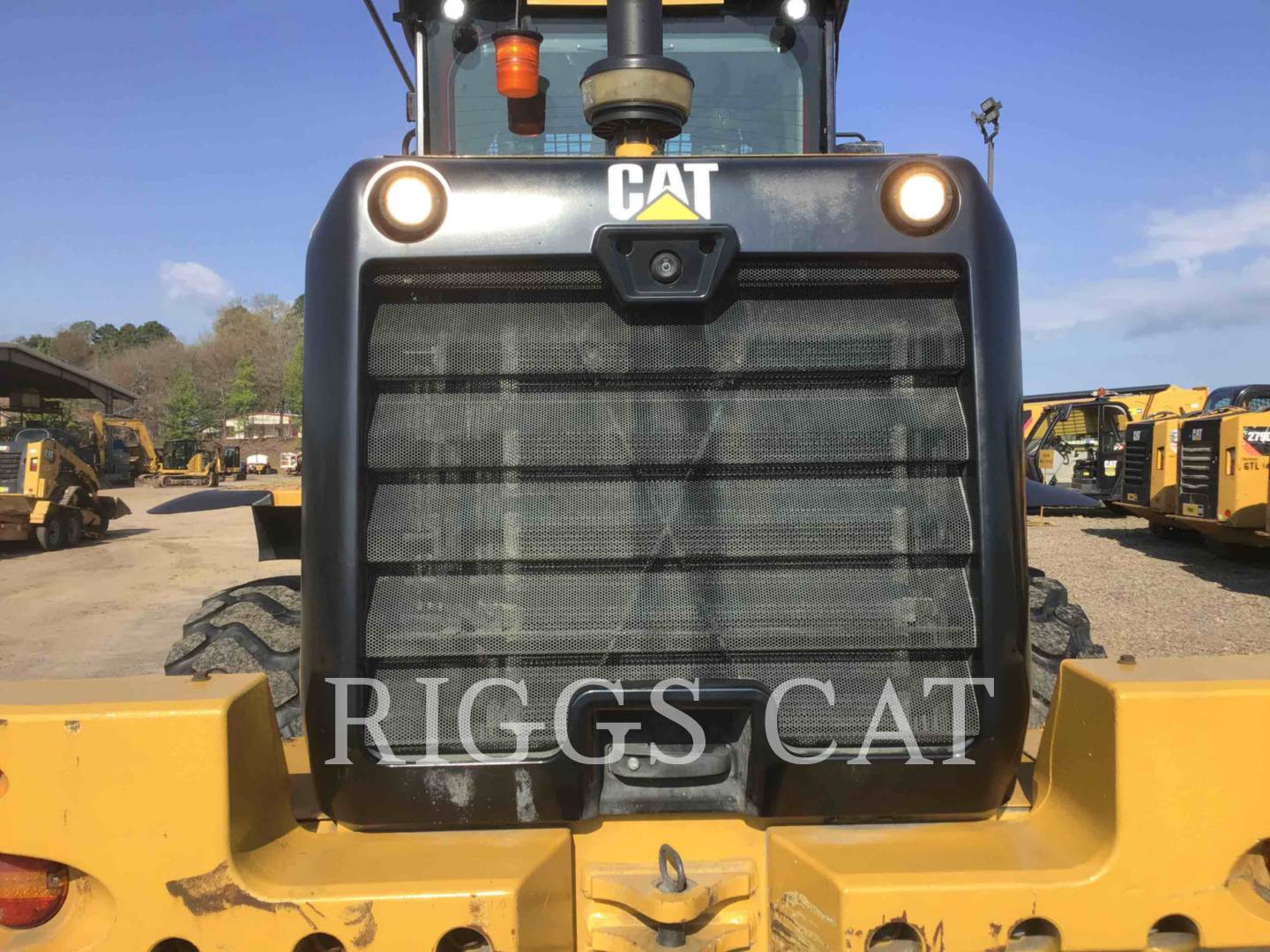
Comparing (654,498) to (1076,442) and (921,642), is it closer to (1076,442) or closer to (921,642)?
(921,642)

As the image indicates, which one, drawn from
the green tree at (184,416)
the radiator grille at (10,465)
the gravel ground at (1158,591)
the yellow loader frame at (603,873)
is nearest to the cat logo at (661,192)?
the yellow loader frame at (603,873)

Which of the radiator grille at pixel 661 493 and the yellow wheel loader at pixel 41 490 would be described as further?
the yellow wheel loader at pixel 41 490

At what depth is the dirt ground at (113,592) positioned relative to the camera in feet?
29.2

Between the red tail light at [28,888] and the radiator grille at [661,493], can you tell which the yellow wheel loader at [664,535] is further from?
the red tail light at [28,888]

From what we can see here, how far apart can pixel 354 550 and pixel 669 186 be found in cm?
102

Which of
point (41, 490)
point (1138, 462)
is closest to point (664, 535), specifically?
point (1138, 462)

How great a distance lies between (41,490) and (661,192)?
19.0 meters

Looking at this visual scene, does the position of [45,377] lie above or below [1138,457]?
above

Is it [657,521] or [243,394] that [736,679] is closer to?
[657,521]

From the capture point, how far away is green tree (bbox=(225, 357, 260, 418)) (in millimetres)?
68500

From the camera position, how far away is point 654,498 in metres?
2.19

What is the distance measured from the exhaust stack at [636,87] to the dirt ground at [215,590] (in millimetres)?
3542

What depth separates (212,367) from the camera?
260 ft

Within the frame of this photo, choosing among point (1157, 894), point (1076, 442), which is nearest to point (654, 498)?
point (1157, 894)
